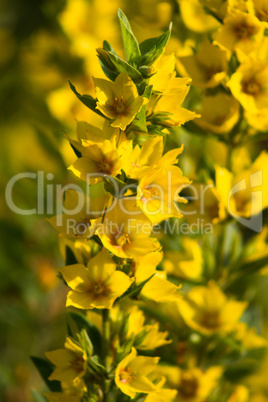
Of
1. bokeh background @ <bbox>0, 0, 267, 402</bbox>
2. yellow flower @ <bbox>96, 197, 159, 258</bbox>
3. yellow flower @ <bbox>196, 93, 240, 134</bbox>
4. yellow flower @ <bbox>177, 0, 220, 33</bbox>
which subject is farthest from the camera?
bokeh background @ <bbox>0, 0, 267, 402</bbox>

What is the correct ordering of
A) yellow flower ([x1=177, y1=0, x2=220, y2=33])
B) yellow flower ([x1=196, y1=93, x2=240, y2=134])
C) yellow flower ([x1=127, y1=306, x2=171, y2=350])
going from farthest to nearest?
yellow flower ([x1=177, y1=0, x2=220, y2=33])
yellow flower ([x1=196, y1=93, x2=240, y2=134])
yellow flower ([x1=127, y1=306, x2=171, y2=350])

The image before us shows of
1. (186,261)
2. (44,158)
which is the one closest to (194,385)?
(186,261)

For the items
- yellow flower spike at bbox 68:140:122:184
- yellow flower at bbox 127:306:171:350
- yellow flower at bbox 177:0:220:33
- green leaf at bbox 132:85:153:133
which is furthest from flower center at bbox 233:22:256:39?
yellow flower at bbox 127:306:171:350

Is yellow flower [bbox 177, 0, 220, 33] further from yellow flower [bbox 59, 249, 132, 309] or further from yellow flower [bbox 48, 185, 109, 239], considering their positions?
yellow flower [bbox 59, 249, 132, 309]

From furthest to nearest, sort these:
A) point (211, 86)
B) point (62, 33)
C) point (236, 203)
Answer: point (62, 33), point (236, 203), point (211, 86)

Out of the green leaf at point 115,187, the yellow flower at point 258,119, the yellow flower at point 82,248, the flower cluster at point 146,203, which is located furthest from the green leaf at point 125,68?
the yellow flower at point 258,119

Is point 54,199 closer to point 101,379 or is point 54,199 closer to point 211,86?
point 211,86

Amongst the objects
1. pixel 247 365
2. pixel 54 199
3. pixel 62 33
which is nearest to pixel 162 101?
pixel 247 365

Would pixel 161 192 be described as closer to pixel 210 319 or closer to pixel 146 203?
pixel 146 203

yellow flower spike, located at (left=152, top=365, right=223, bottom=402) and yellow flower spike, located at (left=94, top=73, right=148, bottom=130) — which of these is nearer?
yellow flower spike, located at (left=94, top=73, right=148, bottom=130)
